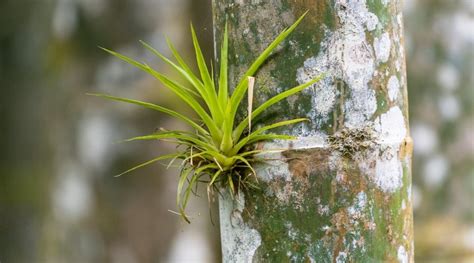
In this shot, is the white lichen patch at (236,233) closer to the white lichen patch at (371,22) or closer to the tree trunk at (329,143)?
the tree trunk at (329,143)

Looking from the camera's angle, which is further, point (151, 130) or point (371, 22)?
point (151, 130)

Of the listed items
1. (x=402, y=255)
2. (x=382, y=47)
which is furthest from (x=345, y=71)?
(x=402, y=255)

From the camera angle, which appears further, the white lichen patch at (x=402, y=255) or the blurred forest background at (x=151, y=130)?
the blurred forest background at (x=151, y=130)

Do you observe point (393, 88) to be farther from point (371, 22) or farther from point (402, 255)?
point (402, 255)

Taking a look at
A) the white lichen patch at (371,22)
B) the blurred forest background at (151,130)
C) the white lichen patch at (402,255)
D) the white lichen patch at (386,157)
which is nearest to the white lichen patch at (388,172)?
the white lichen patch at (386,157)

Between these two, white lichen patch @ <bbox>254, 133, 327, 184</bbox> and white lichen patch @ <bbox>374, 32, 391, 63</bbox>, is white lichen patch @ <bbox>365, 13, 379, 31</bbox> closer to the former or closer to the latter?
white lichen patch @ <bbox>374, 32, 391, 63</bbox>
